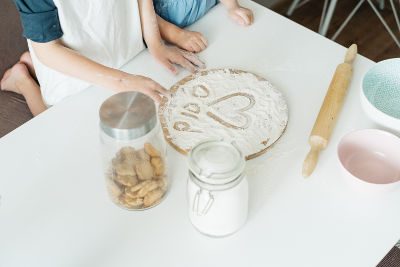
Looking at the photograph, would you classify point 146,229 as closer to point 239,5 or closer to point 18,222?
point 18,222

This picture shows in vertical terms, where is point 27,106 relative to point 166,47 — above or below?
below

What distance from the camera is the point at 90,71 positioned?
93 cm

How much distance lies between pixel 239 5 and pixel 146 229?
1.95 feet

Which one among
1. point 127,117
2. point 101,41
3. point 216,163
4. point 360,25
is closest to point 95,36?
point 101,41

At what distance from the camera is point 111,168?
0.76 metres

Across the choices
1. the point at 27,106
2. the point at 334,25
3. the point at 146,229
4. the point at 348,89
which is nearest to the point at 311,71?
the point at 348,89

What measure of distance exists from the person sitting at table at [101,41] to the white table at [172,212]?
7cm

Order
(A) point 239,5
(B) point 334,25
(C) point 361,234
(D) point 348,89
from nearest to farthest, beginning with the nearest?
(C) point 361,234 < (D) point 348,89 < (A) point 239,5 < (B) point 334,25

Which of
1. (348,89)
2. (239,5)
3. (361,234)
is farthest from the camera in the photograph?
(239,5)

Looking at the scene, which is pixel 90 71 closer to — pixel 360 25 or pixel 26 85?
pixel 26 85

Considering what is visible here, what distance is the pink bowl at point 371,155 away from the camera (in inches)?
32.1

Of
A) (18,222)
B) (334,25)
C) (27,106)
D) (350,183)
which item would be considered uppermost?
(350,183)

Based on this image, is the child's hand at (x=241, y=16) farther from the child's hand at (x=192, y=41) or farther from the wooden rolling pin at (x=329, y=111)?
the wooden rolling pin at (x=329, y=111)

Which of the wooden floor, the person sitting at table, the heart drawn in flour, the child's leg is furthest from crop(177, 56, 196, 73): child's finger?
the wooden floor
